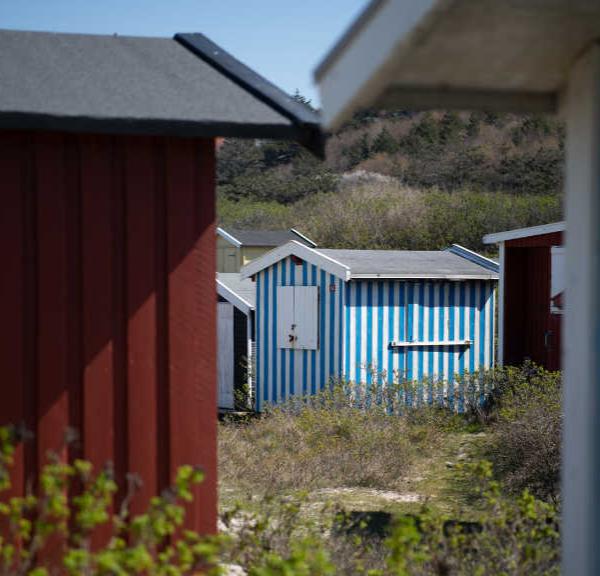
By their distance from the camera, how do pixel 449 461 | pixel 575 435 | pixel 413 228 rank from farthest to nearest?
pixel 413 228 < pixel 449 461 < pixel 575 435

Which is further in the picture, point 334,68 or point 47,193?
point 47,193

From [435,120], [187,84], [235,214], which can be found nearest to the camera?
[187,84]

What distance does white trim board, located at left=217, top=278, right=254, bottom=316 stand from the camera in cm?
1686

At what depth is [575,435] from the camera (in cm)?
299

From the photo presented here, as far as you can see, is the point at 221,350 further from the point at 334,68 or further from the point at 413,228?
the point at 413,228

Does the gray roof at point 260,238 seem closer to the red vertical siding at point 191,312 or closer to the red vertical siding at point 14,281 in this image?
the red vertical siding at point 191,312

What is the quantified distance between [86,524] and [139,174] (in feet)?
5.49

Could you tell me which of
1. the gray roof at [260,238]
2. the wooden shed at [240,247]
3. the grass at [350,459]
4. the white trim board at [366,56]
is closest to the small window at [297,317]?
the grass at [350,459]

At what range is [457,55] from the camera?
2.80 m

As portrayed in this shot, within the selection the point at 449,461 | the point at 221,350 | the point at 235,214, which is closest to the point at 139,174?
the point at 449,461

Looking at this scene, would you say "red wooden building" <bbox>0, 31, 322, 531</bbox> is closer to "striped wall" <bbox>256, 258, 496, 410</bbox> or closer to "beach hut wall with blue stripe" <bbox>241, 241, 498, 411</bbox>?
"beach hut wall with blue stripe" <bbox>241, 241, 498, 411</bbox>

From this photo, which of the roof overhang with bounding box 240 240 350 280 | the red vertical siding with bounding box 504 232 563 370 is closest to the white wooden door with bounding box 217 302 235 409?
the roof overhang with bounding box 240 240 350 280

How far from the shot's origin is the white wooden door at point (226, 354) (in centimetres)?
1722

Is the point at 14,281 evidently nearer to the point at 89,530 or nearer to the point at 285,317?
the point at 89,530
